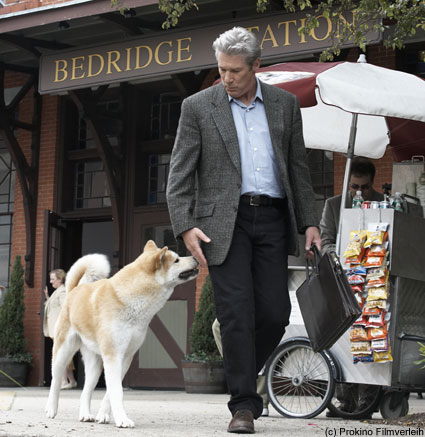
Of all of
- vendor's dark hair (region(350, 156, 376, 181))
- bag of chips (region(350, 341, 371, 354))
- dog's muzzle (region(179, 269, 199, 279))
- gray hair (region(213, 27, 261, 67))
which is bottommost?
bag of chips (region(350, 341, 371, 354))

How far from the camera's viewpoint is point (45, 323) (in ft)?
42.6

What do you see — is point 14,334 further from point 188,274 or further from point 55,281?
point 188,274

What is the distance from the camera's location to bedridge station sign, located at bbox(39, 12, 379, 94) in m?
10.5

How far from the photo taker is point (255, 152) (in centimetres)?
474

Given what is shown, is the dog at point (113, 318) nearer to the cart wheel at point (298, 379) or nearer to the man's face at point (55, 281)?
the cart wheel at point (298, 379)

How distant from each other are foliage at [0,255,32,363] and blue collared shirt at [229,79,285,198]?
9.53 meters

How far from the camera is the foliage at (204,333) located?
1189 centimetres

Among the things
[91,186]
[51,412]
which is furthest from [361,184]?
[91,186]

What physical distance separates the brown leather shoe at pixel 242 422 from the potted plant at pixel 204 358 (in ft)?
23.1

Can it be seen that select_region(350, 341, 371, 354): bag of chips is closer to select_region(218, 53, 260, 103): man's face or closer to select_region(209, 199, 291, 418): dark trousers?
select_region(209, 199, 291, 418): dark trousers

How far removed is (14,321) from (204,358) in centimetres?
339

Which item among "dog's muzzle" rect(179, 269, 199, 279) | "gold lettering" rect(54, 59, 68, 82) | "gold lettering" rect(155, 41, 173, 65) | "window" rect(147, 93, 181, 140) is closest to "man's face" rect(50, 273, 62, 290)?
"window" rect(147, 93, 181, 140)

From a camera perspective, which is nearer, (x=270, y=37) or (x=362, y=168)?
(x=362, y=168)

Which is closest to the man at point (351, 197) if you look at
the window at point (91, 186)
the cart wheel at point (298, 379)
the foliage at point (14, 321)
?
the cart wheel at point (298, 379)
